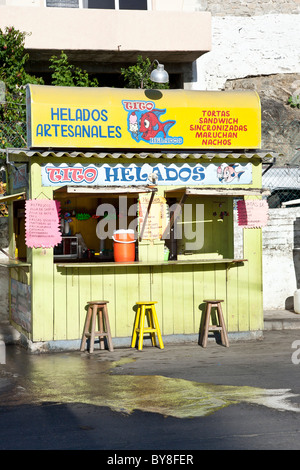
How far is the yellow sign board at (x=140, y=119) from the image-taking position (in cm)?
1139

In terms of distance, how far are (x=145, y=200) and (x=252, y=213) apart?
192 cm

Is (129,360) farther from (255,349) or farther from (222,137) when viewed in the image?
(222,137)

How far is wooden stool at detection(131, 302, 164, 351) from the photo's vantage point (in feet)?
37.6

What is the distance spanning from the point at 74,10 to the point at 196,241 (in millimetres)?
10542

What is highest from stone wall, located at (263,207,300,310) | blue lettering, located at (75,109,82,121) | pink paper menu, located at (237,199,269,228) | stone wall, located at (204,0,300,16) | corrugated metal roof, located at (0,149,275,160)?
stone wall, located at (204,0,300,16)

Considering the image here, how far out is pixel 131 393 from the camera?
8.49 metres

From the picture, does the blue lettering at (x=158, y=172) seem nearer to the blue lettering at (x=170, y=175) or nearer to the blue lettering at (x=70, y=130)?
the blue lettering at (x=170, y=175)

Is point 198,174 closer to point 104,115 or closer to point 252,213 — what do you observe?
point 252,213

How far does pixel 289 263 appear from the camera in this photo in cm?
1484

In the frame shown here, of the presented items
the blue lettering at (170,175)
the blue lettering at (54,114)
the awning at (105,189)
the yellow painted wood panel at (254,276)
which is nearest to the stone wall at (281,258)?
the yellow painted wood panel at (254,276)

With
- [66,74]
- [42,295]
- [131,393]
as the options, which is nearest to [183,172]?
[42,295]

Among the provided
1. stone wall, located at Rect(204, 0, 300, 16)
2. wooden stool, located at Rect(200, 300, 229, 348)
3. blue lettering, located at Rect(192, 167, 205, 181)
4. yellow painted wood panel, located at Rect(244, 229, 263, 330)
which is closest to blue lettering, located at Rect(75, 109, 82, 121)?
blue lettering, located at Rect(192, 167, 205, 181)

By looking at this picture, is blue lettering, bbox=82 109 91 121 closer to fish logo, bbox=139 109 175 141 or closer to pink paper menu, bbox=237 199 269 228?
fish logo, bbox=139 109 175 141

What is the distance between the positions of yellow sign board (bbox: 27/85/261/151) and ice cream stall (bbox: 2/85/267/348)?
0.06 ft
